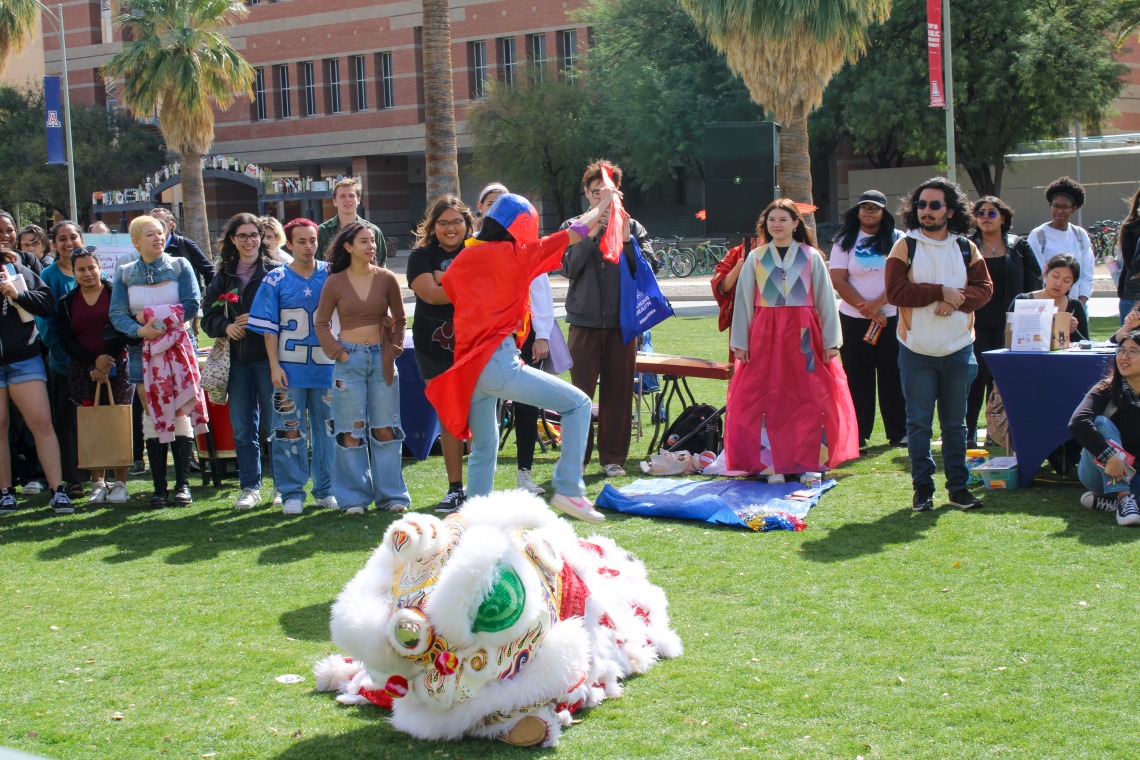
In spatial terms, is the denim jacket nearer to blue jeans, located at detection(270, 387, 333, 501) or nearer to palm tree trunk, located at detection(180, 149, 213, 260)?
blue jeans, located at detection(270, 387, 333, 501)

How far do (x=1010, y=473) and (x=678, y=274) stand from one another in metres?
25.9

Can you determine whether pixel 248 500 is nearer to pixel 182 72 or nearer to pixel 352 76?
pixel 182 72

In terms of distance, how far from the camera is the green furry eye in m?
3.86

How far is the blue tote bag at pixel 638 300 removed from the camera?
8609 mm

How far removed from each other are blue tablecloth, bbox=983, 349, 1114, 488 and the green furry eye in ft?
15.3

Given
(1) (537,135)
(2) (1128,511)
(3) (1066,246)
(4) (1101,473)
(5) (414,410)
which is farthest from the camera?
(1) (537,135)

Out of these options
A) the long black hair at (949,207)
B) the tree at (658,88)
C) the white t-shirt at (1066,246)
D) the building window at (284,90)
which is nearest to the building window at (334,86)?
the building window at (284,90)

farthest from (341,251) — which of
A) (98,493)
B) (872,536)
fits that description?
(872,536)

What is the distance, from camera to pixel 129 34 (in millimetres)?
52406

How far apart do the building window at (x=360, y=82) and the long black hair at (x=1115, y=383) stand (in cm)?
4623

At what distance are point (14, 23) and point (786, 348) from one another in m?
30.4

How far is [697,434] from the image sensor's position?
9.16 meters

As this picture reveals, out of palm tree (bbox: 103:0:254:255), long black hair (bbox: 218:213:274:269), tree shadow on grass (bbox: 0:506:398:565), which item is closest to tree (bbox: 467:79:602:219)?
palm tree (bbox: 103:0:254:255)

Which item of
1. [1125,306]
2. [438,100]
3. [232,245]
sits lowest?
[1125,306]
